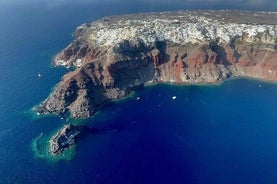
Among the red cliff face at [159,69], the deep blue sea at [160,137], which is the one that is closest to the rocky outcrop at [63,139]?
the deep blue sea at [160,137]

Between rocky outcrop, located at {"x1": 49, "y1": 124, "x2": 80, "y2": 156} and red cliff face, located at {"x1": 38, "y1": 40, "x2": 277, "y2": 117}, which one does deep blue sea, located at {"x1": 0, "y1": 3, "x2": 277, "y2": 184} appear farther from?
red cliff face, located at {"x1": 38, "y1": 40, "x2": 277, "y2": 117}

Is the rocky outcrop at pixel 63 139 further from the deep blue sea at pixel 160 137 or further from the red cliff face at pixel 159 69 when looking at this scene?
the red cliff face at pixel 159 69

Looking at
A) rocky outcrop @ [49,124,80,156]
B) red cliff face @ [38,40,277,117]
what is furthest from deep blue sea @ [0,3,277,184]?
red cliff face @ [38,40,277,117]

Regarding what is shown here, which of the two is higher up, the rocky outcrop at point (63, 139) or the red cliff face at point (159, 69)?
the red cliff face at point (159, 69)

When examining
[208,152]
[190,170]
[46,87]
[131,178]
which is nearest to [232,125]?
[208,152]

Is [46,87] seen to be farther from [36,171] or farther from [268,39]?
[268,39]

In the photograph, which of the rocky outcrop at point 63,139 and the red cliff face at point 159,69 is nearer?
the rocky outcrop at point 63,139
